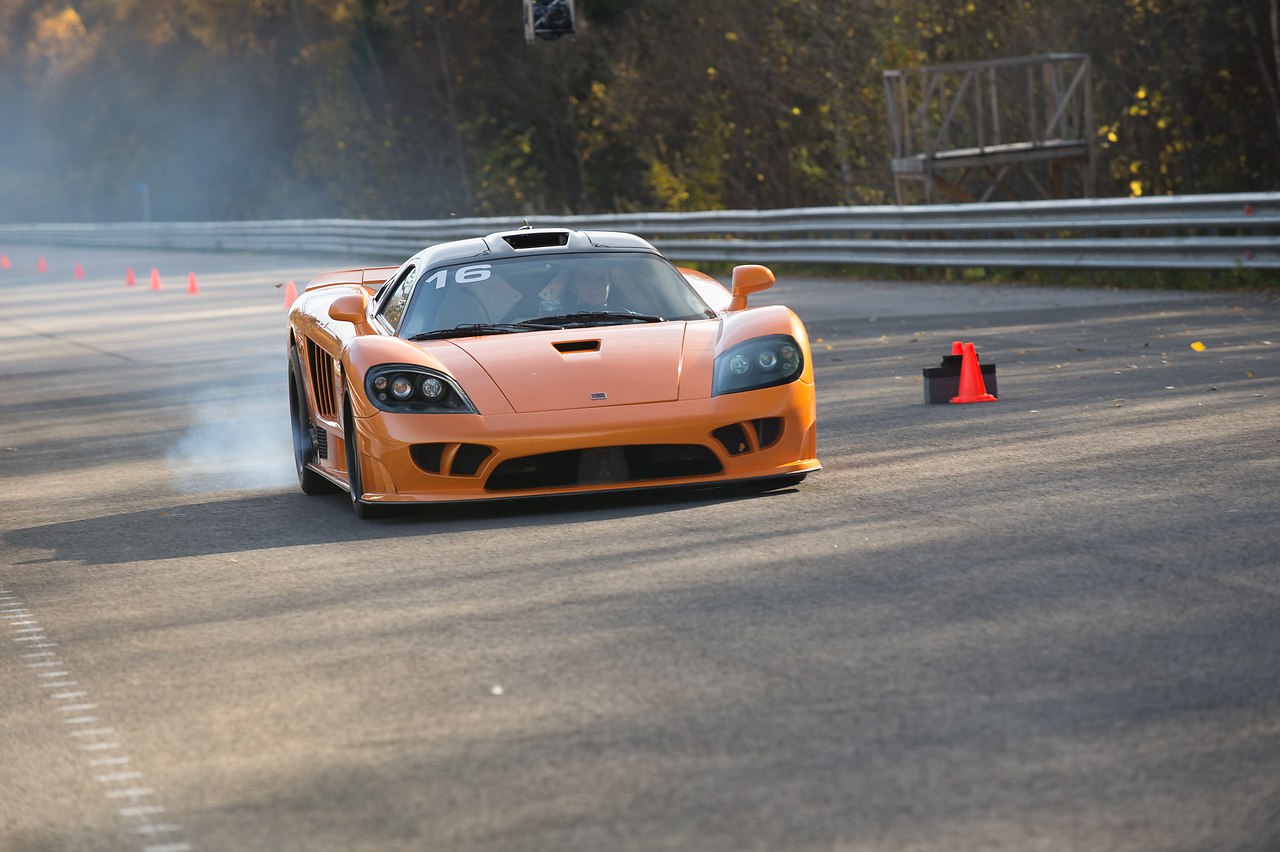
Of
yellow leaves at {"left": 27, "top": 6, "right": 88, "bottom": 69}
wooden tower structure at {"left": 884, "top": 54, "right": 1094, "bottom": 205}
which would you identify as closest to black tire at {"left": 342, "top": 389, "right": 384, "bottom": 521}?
wooden tower structure at {"left": 884, "top": 54, "right": 1094, "bottom": 205}

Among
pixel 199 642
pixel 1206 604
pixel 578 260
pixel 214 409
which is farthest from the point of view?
pixel 214 409

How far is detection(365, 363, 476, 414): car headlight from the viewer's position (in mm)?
8133

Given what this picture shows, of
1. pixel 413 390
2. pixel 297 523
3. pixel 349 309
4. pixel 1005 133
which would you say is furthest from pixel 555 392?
pixel 1005 133

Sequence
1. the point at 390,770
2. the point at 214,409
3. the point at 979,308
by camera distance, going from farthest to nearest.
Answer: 1. the point at 979,308
2. the point at 214,409
3. the point at 390,770

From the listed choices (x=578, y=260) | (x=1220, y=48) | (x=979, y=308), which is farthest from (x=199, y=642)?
(x=1220, y=48)

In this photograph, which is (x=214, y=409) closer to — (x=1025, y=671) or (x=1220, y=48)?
(x=1025, y=671)

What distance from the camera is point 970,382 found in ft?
38.0

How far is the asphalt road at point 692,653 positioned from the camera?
3998 mm

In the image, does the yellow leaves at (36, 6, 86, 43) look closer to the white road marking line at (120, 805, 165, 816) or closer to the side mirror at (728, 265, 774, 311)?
the side mirror at (728, 265, 774, 311)

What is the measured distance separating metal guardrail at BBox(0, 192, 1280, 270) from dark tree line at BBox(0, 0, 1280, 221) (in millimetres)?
3827

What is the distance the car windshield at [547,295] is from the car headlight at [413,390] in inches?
24.5

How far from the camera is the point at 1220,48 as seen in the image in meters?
27.7

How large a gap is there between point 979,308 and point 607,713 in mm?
14823

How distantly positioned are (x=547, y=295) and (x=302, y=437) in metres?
1.53
